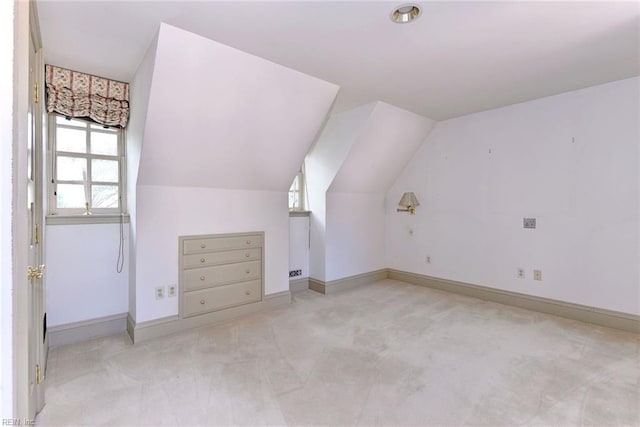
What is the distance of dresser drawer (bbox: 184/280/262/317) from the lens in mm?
3162

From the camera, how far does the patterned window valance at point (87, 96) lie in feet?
8.89

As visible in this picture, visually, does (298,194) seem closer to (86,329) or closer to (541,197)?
(86,329)

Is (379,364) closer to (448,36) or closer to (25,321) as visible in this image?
(25,321)

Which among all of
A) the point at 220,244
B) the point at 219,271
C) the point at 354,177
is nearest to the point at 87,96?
the point at 220,244

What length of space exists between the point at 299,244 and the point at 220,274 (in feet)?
4.70

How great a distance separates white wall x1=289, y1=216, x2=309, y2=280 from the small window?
10.4 inches

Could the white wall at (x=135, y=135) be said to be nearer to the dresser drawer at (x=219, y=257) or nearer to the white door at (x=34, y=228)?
the dresser drawer at (x=219, y=257)

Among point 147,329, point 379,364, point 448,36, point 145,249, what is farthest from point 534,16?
point 147,329

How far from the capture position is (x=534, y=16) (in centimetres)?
205

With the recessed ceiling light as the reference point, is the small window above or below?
below

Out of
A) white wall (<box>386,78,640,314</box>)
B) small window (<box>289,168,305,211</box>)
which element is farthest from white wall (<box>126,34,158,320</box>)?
white wall (<box>386,78,640,314</box>)

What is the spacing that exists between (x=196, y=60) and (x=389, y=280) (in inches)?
162

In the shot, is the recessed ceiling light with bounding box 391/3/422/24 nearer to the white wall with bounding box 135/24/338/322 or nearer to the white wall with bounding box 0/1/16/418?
the white wall with bounding box 135/24/338/322

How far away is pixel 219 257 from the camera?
3.37 meters
